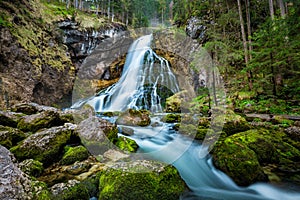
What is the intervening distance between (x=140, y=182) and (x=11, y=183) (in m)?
1.58

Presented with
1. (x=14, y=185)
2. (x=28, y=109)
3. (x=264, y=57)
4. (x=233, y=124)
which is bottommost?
(x=14, y=185)

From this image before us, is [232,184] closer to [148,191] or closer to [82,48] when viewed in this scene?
[148,191]

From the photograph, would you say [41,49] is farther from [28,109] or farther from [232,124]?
[232,124]

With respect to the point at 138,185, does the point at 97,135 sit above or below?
above

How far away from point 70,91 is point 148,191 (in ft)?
54.7

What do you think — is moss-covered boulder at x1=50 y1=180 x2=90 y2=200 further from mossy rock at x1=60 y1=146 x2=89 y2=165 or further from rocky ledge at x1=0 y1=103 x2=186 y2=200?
mossy rock at x1=60 y1=146 x2=89 y2=165

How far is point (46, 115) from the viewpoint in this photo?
5828mm

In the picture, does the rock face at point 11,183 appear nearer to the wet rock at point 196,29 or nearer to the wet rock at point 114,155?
the wet rock at point 114,155

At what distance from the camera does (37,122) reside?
18.0 feet

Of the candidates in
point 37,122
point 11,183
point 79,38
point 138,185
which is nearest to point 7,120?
point 37,122

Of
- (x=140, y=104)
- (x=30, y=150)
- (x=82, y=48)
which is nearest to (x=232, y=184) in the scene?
(x=30, y=150)

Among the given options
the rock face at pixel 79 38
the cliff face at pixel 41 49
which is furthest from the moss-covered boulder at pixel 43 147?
the rock face at pixel 79 38

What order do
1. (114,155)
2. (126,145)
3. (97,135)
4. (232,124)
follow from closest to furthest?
1. (114,155)
2. (97,135)
3. (126,145)
4. (232,124)

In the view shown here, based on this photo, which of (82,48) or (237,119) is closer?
(237,119)
